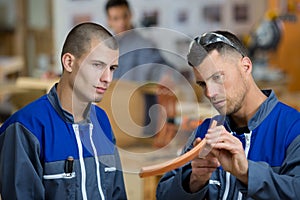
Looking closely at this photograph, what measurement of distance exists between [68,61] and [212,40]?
36 centimetres

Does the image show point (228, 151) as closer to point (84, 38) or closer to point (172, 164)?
point (172, 164)

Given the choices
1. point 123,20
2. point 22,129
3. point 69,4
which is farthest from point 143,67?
point 69,4

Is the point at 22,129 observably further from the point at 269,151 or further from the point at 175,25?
the point at 175,25

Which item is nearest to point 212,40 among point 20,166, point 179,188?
point 179,188

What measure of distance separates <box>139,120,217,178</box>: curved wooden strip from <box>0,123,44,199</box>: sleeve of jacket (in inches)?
11.9

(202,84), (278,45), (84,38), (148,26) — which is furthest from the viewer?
(278,45)

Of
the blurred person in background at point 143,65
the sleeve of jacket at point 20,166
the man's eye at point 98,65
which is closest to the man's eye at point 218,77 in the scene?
the blurred person in background at point 143,65

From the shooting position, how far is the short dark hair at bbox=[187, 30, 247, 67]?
1421 millimetres

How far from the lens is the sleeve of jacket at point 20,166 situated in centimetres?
150

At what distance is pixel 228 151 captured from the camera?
4.60 feet

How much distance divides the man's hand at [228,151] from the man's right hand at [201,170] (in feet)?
0.16

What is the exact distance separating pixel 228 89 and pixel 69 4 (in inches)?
109

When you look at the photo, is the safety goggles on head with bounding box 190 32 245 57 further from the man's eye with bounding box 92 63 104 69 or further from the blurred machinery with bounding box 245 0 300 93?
the blurred machinery with bounding box 245 0 300 93

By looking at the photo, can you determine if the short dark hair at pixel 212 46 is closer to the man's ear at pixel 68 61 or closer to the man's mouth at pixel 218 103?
the man's mouth at pixel 218 103
